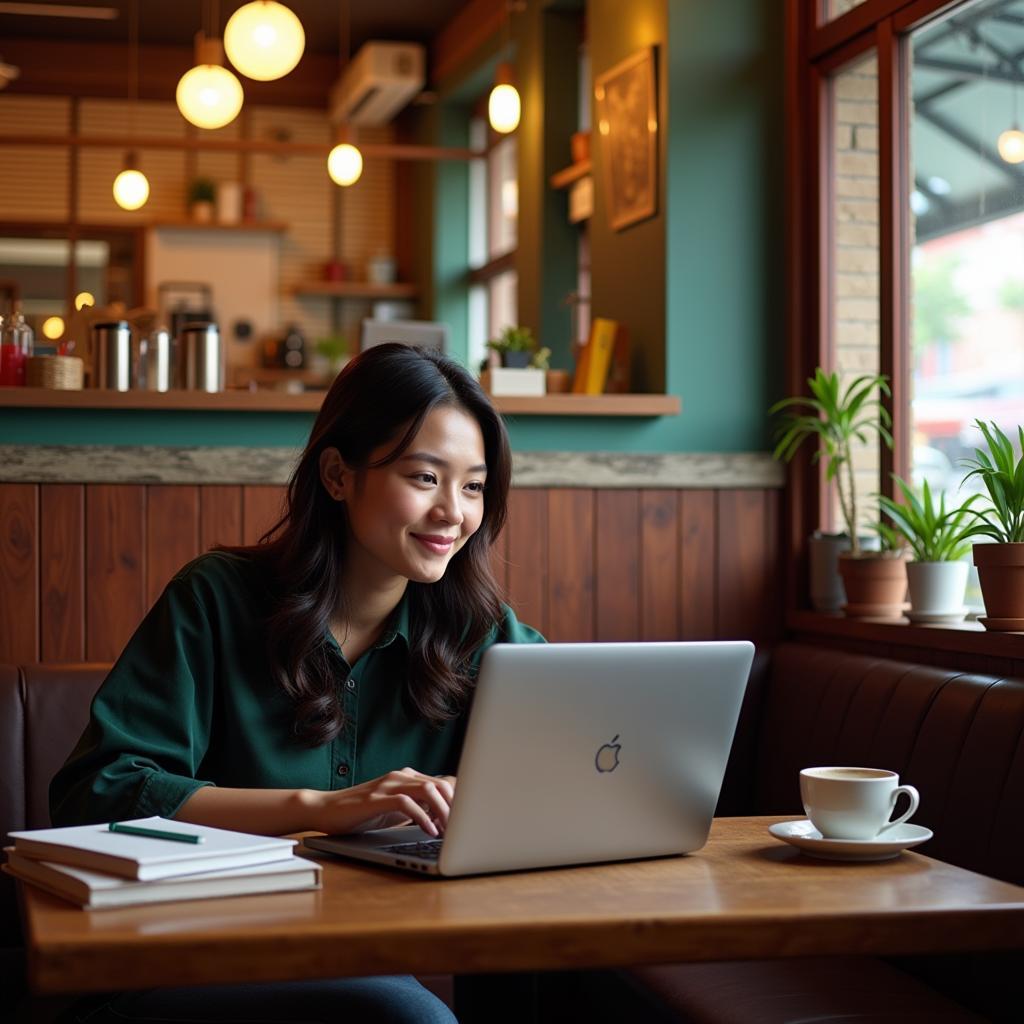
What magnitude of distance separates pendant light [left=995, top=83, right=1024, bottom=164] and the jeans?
2.28m

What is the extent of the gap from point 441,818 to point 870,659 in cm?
169

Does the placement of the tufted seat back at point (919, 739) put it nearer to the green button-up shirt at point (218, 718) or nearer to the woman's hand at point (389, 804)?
the green button-up shirt at point (218, 718)

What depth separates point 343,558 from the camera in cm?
216

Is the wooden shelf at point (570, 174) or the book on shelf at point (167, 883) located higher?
the wooden shelf at point (570, 174)

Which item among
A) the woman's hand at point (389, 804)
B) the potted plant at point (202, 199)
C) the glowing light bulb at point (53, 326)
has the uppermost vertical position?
the potted plant at point (202, 199)

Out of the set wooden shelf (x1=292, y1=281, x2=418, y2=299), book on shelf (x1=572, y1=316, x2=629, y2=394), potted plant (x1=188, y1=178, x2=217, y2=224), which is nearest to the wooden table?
book on shelf (x1=572, y1=316, x2=629, y2=394)

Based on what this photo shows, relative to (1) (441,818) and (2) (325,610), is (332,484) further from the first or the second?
(1) (441,818)

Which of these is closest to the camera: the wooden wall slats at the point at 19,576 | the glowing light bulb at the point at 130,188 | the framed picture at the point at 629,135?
the wooden wall slats at the point at 19,576

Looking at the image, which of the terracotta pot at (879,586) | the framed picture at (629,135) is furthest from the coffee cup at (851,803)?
the framed picture at (629,135)

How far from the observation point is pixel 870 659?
3.14 metres

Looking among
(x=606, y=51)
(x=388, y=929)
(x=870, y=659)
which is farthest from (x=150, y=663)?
(x=606, y=51)

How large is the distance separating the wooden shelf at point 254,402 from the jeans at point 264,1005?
2.00 metres

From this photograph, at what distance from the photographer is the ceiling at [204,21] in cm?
789

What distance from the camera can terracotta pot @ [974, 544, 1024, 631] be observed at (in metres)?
2.91
